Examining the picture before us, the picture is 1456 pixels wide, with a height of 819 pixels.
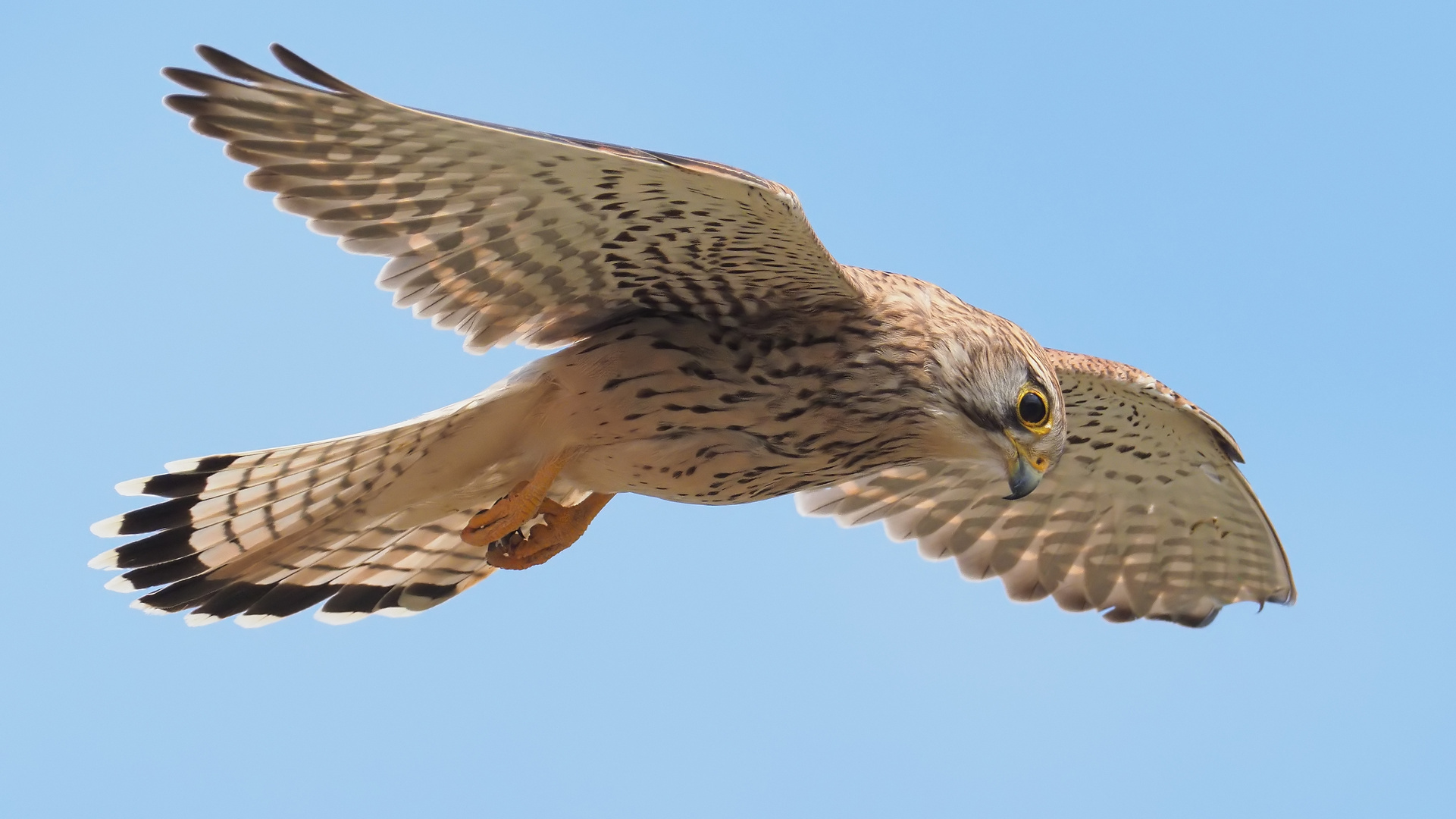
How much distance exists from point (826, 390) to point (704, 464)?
498 millimetres

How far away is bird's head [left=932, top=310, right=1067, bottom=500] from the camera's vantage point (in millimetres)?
5137

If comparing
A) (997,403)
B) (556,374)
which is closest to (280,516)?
(556,374)

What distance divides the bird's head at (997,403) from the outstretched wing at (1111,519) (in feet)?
3.34

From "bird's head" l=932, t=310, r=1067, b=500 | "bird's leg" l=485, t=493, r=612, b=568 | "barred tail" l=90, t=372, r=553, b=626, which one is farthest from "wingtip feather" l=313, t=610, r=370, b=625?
"bird's head" l=932, t=310, r=1067, b=500

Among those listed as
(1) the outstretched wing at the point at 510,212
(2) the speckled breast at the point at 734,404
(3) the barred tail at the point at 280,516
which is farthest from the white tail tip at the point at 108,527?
(2) the speckled breast at the point at 734,404

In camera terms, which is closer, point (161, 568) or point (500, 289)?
point (500, 289)

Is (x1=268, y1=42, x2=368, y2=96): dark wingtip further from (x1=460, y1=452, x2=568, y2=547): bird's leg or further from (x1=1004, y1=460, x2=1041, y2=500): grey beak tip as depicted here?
(x1=1004, y1=460, x2=1041, y2=500): grey beak tip

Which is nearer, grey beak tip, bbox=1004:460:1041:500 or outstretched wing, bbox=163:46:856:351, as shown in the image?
outstretched wing, bbox=163:46:856:351

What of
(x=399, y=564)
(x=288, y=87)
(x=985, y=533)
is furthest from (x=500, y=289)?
(x=985, y=533)

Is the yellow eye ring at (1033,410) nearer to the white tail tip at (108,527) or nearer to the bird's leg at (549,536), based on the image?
the bird's leg at (549,536)

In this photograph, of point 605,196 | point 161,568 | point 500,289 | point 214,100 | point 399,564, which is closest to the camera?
point 214,100

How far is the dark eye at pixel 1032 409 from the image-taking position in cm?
527

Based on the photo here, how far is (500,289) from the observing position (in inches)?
198

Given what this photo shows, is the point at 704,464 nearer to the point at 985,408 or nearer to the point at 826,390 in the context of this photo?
the point at 826,390
